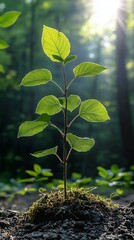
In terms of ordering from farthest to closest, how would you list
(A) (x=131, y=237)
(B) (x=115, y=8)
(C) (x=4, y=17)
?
(B) (x=115, y=8) → (C) (x=4, y=17) → (A) (x=131, y=237)

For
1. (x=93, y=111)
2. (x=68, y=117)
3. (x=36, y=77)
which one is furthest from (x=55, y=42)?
(x=68, y=117)

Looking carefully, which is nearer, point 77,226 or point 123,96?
point 77,226

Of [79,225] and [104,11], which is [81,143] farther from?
[104,11]

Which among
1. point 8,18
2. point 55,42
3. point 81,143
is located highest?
point 8,18

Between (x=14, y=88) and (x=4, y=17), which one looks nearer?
(x=4, y=17)

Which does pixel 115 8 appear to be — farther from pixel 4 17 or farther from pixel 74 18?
pixel 74 18

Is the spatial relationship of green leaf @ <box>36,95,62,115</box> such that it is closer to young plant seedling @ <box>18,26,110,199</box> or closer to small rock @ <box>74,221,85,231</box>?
young plant seedling @ <box>18,26,110,199</box>

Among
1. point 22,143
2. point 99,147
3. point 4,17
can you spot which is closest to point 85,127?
point 99,147

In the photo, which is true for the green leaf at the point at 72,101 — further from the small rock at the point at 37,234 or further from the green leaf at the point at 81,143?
the small rock at the point at 37,234
